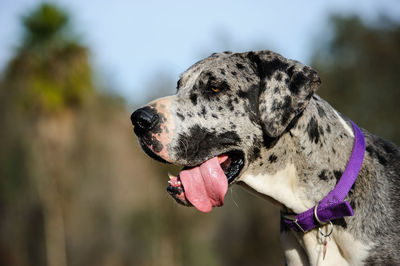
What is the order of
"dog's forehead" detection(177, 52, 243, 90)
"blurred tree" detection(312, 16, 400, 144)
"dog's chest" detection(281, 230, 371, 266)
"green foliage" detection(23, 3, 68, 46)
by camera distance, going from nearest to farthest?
"dog's chest" detection(281, 230, 371, 266) → "dog's forehead" detection(177, 52, 243, 90) → "blurred tree" detection(312, 16, 400, 144) → "green foliage" detection(23, 3, 68, 46)

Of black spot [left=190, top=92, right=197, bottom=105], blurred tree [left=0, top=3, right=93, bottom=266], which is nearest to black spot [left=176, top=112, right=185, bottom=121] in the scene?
black spot [left=190, top=92, right=197, bottom=105]

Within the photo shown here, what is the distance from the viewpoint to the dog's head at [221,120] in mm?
3402

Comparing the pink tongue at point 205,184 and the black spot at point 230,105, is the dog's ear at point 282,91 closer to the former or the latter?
the black spot at point 230,105

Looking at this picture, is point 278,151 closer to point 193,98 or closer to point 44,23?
point 193,98

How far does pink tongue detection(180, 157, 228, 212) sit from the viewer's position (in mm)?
3453

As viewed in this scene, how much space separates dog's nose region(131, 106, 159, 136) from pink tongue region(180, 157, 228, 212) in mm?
465

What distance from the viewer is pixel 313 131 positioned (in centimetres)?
349

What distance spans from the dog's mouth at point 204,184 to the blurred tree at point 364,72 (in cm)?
1182

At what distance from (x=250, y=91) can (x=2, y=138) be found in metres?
26.4

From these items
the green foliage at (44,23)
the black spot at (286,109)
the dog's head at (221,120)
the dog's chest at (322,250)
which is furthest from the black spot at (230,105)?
the green foliage at (44,23)

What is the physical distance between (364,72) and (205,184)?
46.2ft

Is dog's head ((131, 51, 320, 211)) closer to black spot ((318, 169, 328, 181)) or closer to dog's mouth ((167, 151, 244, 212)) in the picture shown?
dog's mouth ((167, 151, 244, 212))

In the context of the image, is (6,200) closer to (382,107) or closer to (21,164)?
(21,164)

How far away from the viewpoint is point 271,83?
11.5 ft
